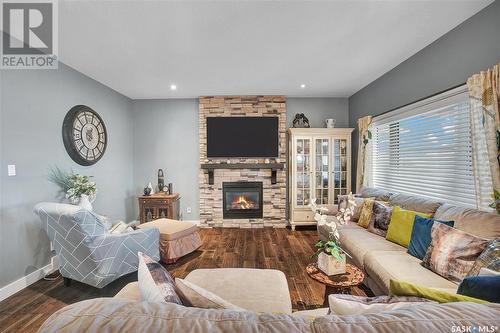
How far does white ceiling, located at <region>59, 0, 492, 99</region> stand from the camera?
6.19 ft

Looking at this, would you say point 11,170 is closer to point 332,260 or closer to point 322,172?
point 332,260

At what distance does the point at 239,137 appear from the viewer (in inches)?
173

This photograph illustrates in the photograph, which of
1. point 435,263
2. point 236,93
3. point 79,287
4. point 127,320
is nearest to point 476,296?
point 435,263

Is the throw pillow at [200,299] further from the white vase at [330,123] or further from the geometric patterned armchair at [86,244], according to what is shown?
the white vase at [330,123]

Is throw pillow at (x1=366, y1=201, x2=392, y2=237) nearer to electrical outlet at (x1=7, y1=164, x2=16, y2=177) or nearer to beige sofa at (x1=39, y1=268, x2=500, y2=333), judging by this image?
beige sofa at (x1=39, y1=268, x2=500, y2=333)

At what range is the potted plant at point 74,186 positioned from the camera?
273cm

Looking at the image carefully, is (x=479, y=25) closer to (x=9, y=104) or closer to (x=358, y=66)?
(x=358, y=66)

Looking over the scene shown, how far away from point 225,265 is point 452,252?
231cm

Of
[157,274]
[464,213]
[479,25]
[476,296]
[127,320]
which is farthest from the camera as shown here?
[479,25]

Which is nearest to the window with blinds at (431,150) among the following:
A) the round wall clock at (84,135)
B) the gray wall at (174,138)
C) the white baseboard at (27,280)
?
the gray wall at (174,138)

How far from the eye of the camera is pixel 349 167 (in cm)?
429

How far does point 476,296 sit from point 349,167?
11.9 feet

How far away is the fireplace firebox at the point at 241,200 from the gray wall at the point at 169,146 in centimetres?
65

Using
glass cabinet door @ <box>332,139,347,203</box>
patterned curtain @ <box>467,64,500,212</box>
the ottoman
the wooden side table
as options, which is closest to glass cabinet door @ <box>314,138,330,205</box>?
glass cabinet door @ <box>332,139,347,203</box>
